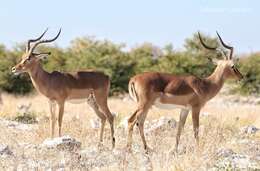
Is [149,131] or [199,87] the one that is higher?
[199,87]

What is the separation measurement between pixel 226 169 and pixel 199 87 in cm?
541

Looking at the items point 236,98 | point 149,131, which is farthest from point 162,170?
point 236,98

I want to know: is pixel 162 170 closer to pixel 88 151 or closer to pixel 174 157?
pixel 174 157

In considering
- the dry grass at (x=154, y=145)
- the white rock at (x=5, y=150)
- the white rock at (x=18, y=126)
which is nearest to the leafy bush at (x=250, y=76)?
the dry grass at (x=154, y=145)

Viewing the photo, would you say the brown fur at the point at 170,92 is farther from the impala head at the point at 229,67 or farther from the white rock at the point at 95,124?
the white rock at the point at 95,124

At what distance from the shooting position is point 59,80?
55.5ft

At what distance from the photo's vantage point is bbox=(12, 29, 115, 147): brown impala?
1666cm

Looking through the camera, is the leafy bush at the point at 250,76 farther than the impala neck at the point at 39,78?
Yes

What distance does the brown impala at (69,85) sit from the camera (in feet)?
54.6

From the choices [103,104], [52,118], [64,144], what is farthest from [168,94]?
[64,144]

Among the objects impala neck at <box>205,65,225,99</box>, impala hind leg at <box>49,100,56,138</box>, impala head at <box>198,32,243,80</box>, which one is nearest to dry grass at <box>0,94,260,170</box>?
impala hind leg at <box>49,100,56,138</box>

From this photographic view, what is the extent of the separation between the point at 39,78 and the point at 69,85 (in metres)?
0.77

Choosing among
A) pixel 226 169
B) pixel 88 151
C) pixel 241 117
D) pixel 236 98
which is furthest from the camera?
pixel 236 98

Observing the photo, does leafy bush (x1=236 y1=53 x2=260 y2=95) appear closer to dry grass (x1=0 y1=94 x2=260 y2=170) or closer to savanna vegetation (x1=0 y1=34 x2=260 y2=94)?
savanna vegetation (x1=0 y1=34 x2=260 y2=94)
